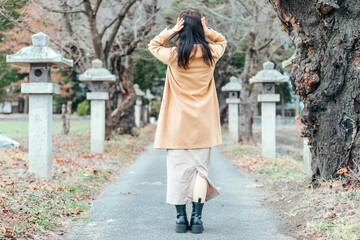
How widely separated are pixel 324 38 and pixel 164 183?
4283 millimetres

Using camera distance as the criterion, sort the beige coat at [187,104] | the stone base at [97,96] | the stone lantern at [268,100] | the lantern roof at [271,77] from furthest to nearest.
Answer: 1. the stone base at [97,96]
2. the stone lantern at [268,100]
3. the lantern roof at [271,77]
4. the beige coat at [187,104]

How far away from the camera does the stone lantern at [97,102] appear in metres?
12.7

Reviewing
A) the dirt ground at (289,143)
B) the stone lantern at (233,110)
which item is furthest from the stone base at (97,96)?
the dirt ground at (289,143)

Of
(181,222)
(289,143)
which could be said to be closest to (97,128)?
(181,222)

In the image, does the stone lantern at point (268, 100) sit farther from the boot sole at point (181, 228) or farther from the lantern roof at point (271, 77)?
the boot sole at point (181, 228)

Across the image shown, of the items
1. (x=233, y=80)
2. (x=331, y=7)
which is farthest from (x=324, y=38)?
(x=233, y=80)

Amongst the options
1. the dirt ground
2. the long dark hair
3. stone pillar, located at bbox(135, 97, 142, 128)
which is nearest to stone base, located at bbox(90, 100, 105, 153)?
the long dark hair

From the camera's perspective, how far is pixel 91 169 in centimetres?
859

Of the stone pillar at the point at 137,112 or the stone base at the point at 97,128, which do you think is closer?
the stone base at the point at 97,128

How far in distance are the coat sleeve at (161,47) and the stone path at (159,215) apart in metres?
1.98

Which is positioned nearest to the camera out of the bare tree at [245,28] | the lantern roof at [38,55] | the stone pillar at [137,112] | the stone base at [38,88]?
the lantern roof at [38,55]

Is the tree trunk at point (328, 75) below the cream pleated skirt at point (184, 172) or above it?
above

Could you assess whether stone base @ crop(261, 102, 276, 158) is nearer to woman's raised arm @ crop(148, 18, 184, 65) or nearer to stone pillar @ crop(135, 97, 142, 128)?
woman's raised arm @ crop(148, 18, 184, 65)

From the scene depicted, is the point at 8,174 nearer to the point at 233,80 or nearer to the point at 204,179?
the point at 204,179
